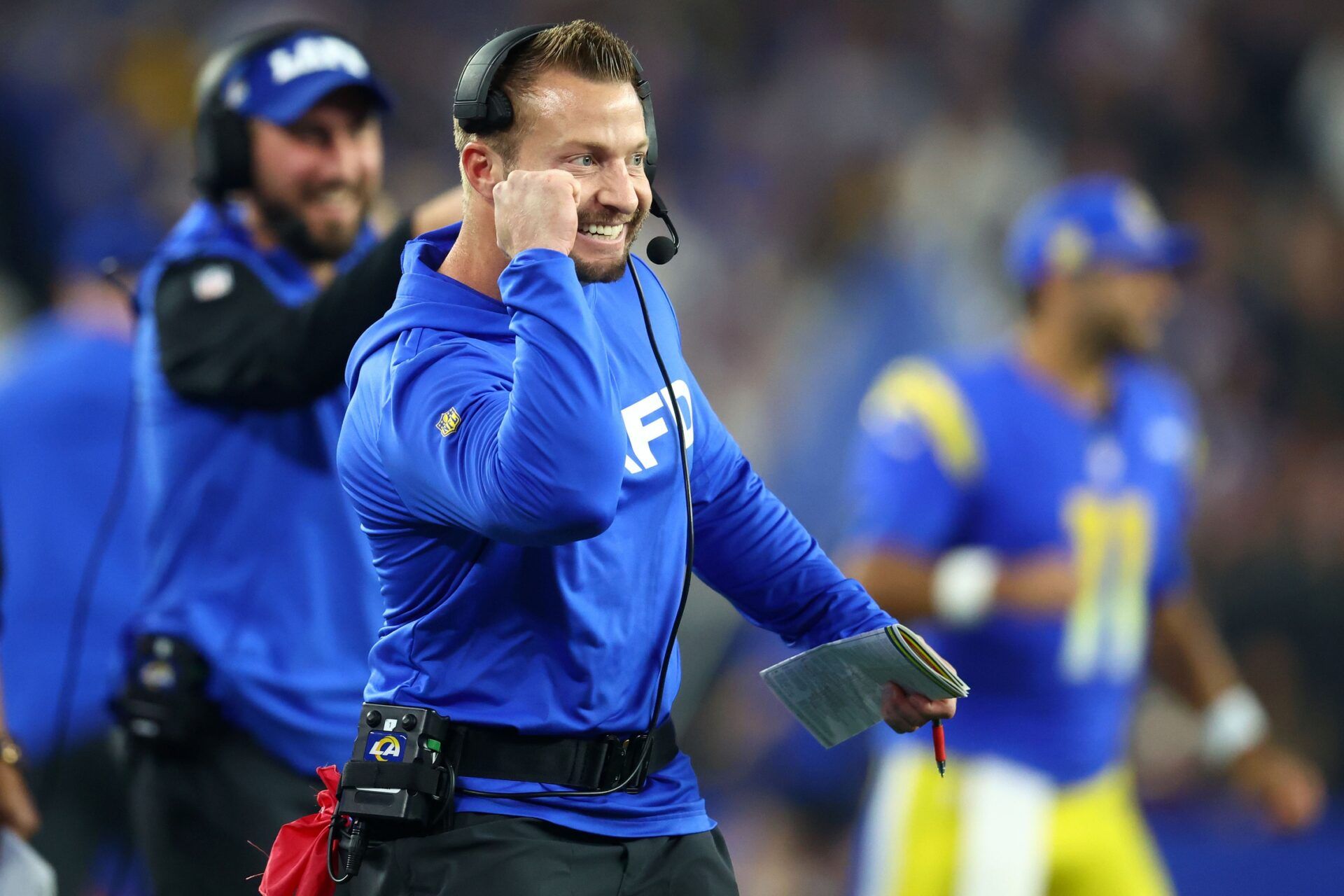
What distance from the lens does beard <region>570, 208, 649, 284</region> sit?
2312 mm

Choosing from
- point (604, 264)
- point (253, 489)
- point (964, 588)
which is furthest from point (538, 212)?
point (964, 588)

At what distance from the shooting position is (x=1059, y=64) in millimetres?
9820

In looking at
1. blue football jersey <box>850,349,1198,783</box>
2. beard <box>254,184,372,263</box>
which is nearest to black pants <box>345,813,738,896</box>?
beard <box>254,184,372,263</box>

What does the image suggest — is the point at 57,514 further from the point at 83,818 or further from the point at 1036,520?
the point at 1036,520

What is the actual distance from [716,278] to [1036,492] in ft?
15.3

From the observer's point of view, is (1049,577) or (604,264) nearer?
(604,264)

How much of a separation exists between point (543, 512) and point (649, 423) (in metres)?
0.38

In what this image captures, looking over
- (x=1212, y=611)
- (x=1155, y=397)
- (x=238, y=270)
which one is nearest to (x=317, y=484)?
(x=238, y=270)

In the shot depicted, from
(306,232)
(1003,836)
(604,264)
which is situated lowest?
(1003,836)

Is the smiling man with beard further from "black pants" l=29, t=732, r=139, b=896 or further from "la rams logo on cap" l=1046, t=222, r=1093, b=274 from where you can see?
"la rams logo on cap" l=1046, t=222, r=1093, b=274

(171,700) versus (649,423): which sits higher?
(649,423)

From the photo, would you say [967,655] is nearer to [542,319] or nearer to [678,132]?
[542,319]

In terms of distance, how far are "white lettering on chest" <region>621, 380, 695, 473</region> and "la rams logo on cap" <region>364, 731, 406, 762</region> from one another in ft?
1.51

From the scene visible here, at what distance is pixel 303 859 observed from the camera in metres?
2.44
